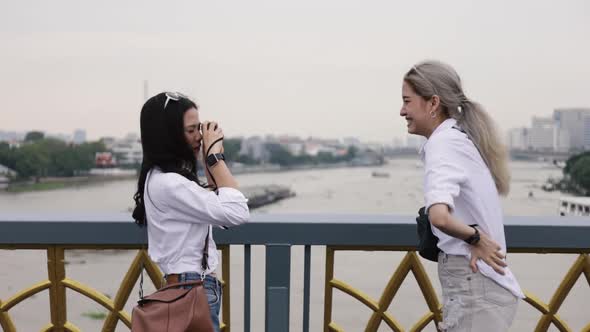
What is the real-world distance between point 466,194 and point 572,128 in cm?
8157

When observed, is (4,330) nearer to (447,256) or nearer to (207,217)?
(207,217)

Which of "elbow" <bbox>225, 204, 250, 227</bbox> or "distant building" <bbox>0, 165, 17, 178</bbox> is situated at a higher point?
"elbow" <bbox>225, 204, 250, 227</bbox>

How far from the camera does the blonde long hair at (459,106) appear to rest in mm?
1567

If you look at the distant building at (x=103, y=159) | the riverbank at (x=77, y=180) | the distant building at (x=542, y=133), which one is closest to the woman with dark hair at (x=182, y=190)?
the riverbank at (x=77, y=180)

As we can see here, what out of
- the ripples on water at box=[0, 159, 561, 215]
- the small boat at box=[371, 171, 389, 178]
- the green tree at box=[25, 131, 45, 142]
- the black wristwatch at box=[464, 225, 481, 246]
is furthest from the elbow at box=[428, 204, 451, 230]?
the small boat at box=[371, 171, 389, 178]

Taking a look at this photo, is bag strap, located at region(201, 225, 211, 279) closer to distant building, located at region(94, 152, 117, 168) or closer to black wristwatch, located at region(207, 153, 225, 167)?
black wristwatch, located at region(207, 153, 225, 167)

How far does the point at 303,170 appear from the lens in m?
96.8

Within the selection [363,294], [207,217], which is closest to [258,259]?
[363,294]

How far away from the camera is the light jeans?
1.55 metres

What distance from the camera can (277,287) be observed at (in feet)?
7.20

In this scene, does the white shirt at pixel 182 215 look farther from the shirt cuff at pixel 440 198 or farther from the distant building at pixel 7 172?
the distant building at pixel 7 172

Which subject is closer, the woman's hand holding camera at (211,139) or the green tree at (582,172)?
the woman's hand holding camera at (211,139)

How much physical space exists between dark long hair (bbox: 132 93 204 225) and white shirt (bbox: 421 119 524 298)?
2.07 ft

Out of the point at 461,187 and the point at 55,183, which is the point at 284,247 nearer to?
the point at 461,187
